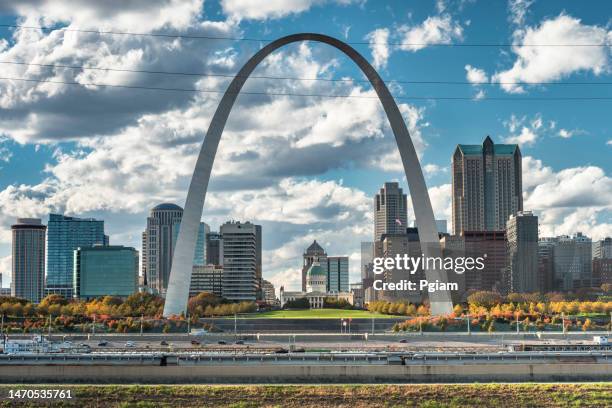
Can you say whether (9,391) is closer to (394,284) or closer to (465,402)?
(465,402)

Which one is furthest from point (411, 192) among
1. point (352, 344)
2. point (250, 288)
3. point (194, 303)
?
point (250, 288)

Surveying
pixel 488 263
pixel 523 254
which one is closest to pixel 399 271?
pixel 488 263

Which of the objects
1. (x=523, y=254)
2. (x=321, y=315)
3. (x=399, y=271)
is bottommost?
(x=321, y=315)

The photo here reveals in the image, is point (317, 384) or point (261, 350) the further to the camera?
point (261, 350)

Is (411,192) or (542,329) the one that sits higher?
(411,192)

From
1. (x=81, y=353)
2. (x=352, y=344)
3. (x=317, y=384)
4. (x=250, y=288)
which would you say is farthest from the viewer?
(x=250, y=288)

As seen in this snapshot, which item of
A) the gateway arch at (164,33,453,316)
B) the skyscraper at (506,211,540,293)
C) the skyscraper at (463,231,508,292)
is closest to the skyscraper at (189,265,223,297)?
the skyscraper at (463,231,508,292)

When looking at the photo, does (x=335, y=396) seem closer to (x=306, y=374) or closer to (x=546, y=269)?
(x=306, y=374)
